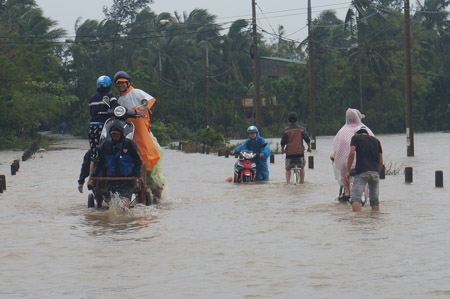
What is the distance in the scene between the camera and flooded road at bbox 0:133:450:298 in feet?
26.8

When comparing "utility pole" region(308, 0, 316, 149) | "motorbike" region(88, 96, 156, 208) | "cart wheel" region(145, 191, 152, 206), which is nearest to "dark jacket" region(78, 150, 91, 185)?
"motorbike" region(88, 96, 156, 208)

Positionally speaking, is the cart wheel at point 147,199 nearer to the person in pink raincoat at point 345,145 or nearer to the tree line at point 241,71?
the person in pink raincoat at point 345,145

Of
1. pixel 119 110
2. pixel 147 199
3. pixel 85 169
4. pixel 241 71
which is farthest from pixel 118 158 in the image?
pixel 241 71

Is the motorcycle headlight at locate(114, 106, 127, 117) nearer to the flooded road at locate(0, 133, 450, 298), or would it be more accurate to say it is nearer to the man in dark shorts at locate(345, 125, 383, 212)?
the flooded road at locate(0, 133, 450, 298)

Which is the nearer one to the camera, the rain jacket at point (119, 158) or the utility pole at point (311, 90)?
the rain jacket at point (119, 158)

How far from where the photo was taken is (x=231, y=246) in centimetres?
1079

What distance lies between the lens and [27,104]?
48062mm

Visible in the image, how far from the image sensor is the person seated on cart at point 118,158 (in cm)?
1356

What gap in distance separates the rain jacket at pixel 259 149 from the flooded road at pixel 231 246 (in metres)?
2.02

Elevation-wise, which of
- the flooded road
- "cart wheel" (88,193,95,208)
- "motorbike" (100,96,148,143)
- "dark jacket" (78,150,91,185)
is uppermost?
"motorbike" (100,96,148,143)

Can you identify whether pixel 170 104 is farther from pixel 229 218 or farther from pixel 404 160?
pixel 229 218

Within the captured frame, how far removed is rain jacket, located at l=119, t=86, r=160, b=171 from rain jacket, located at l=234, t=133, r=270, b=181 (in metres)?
5.65

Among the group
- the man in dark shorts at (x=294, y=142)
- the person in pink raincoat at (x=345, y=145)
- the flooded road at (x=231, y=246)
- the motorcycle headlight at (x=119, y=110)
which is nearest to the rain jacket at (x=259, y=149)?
the man in dark shorts at (x=294, y=142)

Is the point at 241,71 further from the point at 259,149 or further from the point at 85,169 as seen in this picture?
the point at 85,169
